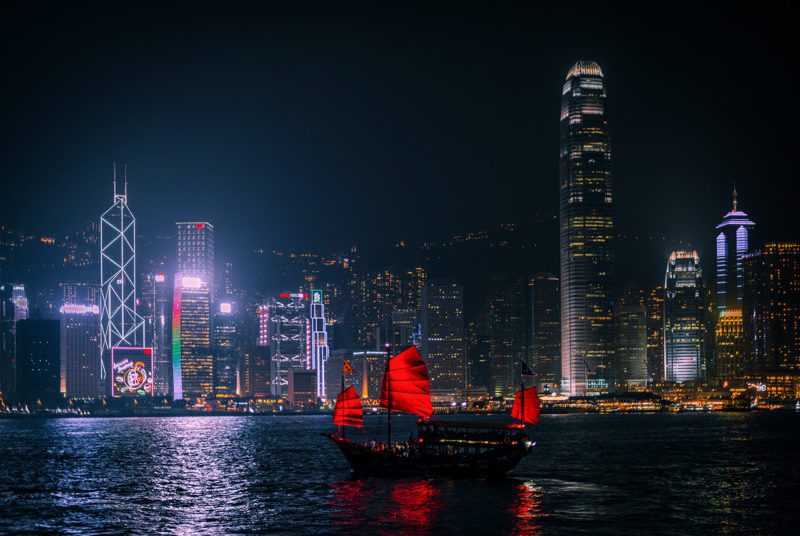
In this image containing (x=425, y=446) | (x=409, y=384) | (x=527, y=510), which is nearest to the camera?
(x=527, y=510)

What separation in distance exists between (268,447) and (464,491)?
76.6 m

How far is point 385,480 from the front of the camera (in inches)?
3627

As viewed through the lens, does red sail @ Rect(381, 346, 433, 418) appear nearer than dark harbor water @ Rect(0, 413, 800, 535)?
No

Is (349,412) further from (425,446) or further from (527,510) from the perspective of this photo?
(527,510)

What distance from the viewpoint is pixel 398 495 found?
270 feet

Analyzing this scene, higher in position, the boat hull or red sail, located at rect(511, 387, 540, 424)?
red sail, located at rect(511, 387, 540, 424)

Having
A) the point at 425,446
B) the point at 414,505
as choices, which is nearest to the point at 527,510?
the point at 414,505

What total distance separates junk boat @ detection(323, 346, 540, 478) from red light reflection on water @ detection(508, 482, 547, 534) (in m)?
3.63

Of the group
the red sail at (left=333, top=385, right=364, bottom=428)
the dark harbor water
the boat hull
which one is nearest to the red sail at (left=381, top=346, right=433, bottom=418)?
the boat hull

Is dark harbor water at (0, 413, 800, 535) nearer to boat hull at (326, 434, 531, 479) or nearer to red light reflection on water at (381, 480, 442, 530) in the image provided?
red light reflection on water at (381, 480, 442, 530)

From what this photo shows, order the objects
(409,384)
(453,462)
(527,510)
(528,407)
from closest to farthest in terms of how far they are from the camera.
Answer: (527,510)
(453,462)
(409,384)
(528,407)

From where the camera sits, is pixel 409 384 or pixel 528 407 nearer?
pixel 409 384

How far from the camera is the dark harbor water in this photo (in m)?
70.0

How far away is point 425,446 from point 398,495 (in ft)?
33.0
